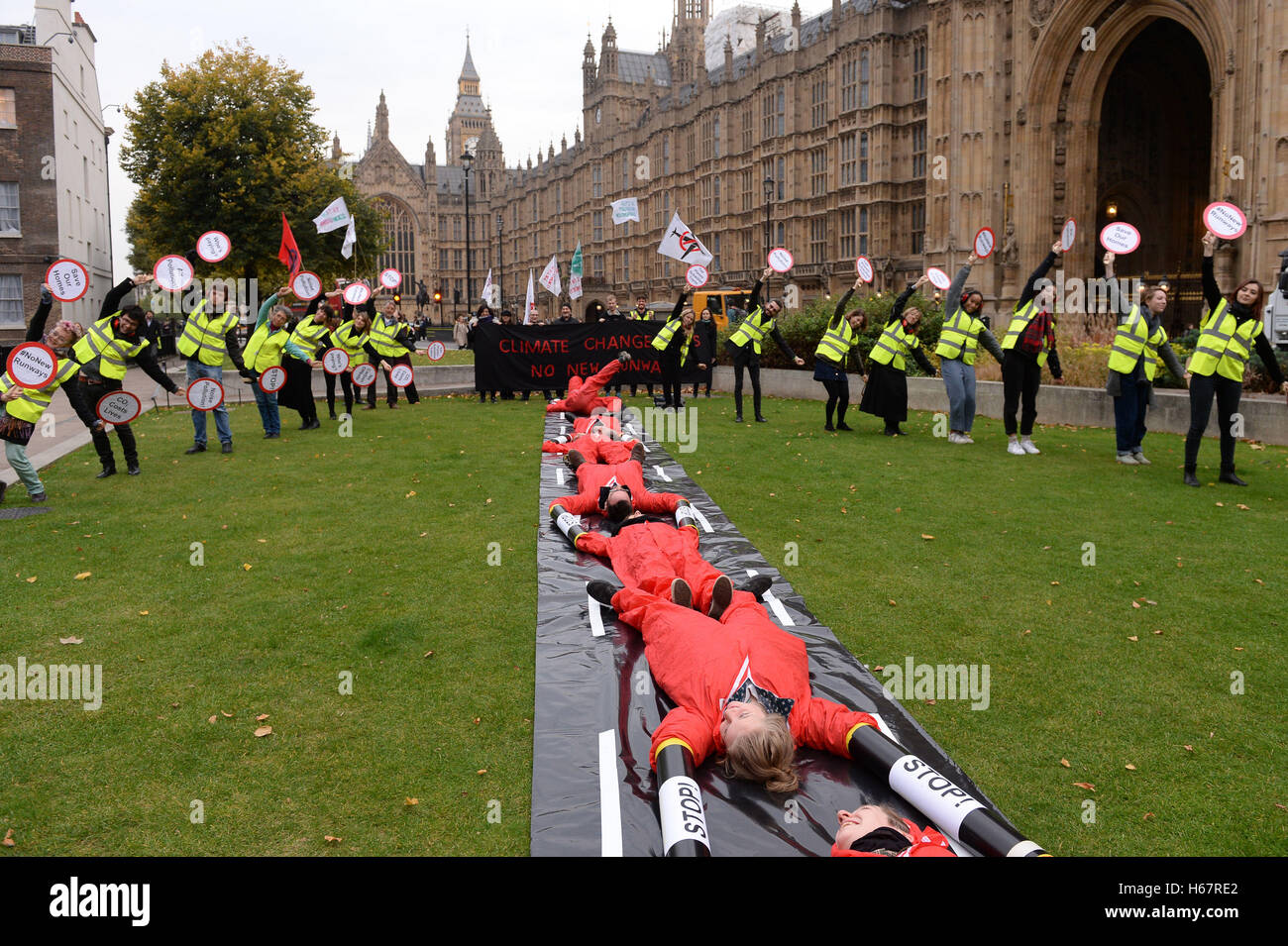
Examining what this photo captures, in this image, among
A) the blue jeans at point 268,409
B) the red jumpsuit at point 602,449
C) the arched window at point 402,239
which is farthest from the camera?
the arched window at point 402,239

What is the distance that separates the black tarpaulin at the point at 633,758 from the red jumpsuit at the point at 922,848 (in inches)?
8.0

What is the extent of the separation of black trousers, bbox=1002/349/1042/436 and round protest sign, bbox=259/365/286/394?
420 inches

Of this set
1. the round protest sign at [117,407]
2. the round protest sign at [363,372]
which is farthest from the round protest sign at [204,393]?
the round protest sign at [363,372]

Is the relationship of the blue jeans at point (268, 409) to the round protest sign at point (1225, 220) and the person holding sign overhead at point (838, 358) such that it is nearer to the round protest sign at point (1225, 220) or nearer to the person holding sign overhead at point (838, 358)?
the person holding sign overhead at point (838, 358)

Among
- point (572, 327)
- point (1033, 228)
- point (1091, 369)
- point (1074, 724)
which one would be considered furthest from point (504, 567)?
point (1033, 228)

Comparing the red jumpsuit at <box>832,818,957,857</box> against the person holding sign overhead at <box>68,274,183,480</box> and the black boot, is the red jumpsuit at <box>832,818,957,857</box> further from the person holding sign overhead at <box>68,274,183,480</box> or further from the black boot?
the person holding sign overhead at <box>68,274,183,480</box>

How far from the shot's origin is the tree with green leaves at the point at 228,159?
35.2 metres

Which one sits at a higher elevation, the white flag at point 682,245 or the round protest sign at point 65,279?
the white flag at point 682,245

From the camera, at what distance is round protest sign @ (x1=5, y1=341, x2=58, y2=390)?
8719 mm

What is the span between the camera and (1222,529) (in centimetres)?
753

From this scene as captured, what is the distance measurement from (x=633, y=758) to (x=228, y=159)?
1539 inches

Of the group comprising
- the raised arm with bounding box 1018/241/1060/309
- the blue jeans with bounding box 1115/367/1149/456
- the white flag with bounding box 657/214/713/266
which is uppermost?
the white flag with bounding box 657/214/713/266

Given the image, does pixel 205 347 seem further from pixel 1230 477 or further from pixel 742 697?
pixel 1230 477

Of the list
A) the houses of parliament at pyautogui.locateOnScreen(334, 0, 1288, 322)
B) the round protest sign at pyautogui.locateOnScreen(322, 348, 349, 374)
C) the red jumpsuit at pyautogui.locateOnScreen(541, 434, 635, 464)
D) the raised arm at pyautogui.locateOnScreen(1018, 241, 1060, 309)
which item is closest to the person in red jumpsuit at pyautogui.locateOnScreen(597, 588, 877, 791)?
the red jumpsuit at pyautogui.locateOnScreen(541, 434, 635, 464)
